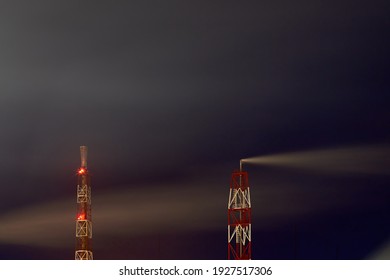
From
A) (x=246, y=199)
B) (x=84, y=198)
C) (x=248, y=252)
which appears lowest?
(x=248, y=252)

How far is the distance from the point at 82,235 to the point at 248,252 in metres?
15.0
